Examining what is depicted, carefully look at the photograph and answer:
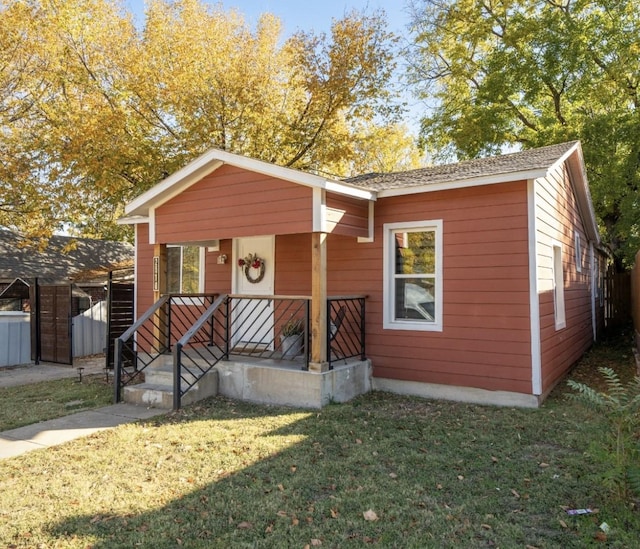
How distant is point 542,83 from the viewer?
14992 millimetres

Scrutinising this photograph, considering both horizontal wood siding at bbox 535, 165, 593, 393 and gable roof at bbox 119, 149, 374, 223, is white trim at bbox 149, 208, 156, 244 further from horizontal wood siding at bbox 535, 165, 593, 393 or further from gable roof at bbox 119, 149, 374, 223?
A: horizontal wood siding at bbox 535, 165, 593, 393

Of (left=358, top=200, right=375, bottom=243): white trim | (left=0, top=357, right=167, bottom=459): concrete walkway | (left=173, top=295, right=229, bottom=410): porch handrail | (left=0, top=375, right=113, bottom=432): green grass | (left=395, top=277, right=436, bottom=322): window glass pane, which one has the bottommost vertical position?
(left=0, top=375, right=113, bottom=432): green grass

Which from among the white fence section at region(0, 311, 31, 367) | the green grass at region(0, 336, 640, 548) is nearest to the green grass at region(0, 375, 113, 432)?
the green grass at region(0, 336, 640, 548)

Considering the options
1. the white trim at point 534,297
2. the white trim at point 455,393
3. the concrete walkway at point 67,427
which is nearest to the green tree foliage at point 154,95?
the concrete walkway at point 67,427

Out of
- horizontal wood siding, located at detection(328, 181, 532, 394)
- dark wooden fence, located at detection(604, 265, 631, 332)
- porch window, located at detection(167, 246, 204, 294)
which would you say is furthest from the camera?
dark wooden fence, located at detection(604, 265, 631, 332)

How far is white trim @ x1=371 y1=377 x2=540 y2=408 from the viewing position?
5.95m

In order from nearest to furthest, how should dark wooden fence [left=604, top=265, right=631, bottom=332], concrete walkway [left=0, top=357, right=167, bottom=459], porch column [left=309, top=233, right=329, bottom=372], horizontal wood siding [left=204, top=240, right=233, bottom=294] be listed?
concrete walkway [left=0, top=357, right=167, bottom=459] < porch column [left=309, top=233, right=329, bottom=372] < horizontal wood siding [left=204, top=240, right=233, bottom=294] < dark wooden fence [left=604, top=265, right=631, bottom=332]

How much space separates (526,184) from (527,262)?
0.97 metres

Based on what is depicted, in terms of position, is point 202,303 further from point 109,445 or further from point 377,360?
point 109,445

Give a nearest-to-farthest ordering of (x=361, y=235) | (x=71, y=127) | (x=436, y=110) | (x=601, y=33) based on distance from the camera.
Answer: (x=361, y=235) → (x=71, y=127) → (x=601, y=33) → (x=436, y=110)

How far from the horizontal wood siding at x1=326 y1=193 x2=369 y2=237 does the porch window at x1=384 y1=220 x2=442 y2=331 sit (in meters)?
0.36

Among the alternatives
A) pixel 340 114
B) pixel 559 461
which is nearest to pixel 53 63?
pixel 340 114

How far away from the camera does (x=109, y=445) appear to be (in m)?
4.79

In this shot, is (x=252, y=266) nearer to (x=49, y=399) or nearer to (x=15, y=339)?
(x=49, y=399)
